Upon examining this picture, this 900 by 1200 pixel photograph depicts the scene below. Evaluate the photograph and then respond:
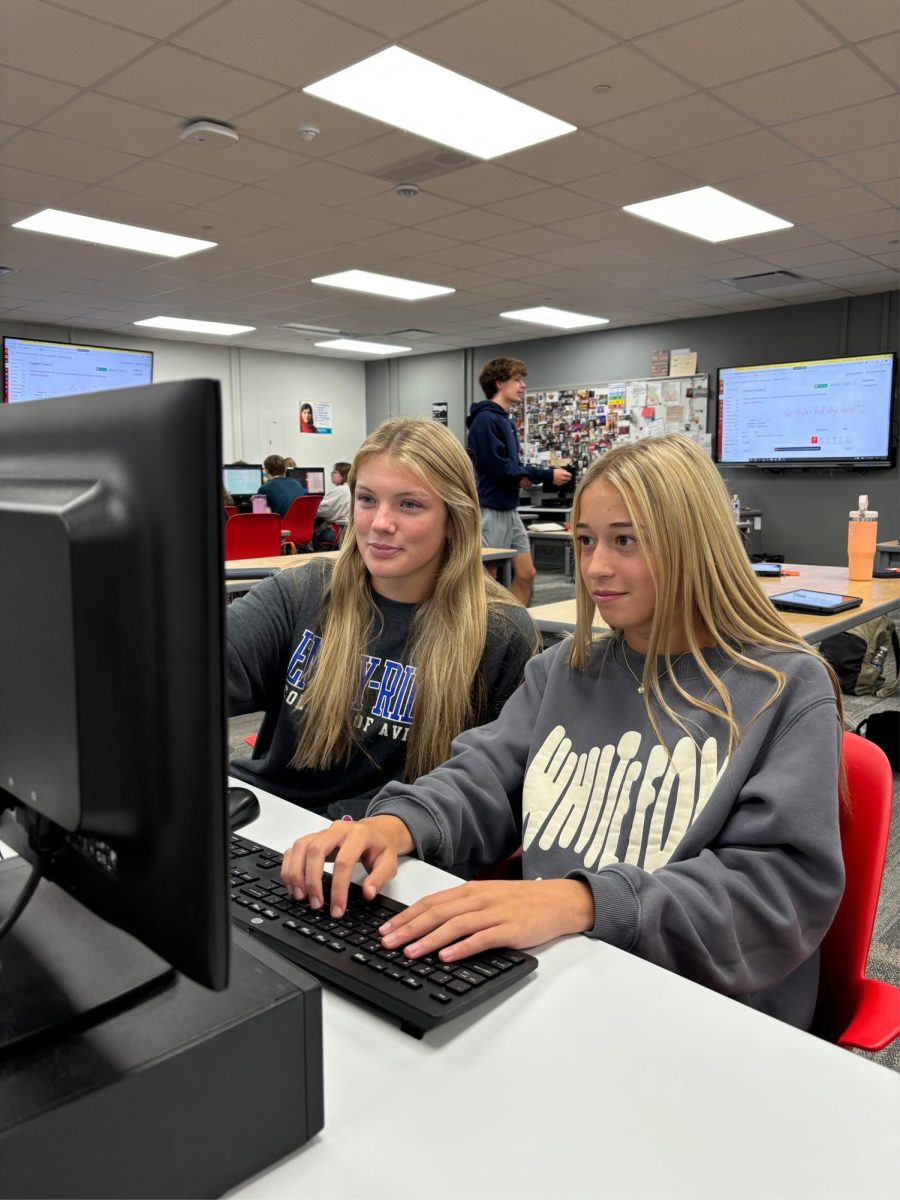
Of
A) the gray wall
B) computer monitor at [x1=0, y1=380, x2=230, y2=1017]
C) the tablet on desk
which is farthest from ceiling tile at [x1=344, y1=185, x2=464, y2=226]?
computer monitor at [x1=0, y1=380, x2=230, y2=1017]

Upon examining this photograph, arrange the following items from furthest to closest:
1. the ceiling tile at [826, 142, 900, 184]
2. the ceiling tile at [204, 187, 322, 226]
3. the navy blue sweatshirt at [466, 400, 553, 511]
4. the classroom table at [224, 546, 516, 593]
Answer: the navy blue sweatshirt at [466, 400, 553, 511]
the ceiling tile at [204, 187, 322, 226]
the ceiling tile at [826, 142, 900, 184]
the classroom table at [224, 546, 516, 593]

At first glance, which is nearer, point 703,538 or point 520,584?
point 703,538

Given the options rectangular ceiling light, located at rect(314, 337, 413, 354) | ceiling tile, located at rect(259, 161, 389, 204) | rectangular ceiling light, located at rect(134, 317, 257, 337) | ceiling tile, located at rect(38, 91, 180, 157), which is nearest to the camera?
ceiling tile, located at rect(38, 91, 180, 157)

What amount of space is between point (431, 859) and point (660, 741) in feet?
1.00

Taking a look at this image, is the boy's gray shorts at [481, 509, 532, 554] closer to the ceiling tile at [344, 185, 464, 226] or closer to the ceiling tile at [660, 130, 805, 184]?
the ceiling tile at [344, 185, 464, 226]

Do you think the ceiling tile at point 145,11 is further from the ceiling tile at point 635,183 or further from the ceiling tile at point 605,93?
the ceiling tile at point 635,183

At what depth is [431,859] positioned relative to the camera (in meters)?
1.01

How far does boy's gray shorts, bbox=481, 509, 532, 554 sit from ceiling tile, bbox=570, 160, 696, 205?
1730mm

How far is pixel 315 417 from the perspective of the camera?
34.6 feet

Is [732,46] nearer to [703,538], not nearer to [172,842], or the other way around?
[703,538]

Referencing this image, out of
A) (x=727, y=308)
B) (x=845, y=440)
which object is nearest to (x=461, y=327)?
(x=727, y=308)

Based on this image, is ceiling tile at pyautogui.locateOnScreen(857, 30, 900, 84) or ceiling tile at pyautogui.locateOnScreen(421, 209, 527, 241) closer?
ceiling tile at pyautogui.locateOnScreen(857, 30, 900, 84)

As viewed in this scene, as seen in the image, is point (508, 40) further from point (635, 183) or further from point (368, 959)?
point (368, 959)

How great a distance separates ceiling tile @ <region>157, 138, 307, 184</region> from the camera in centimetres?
381
